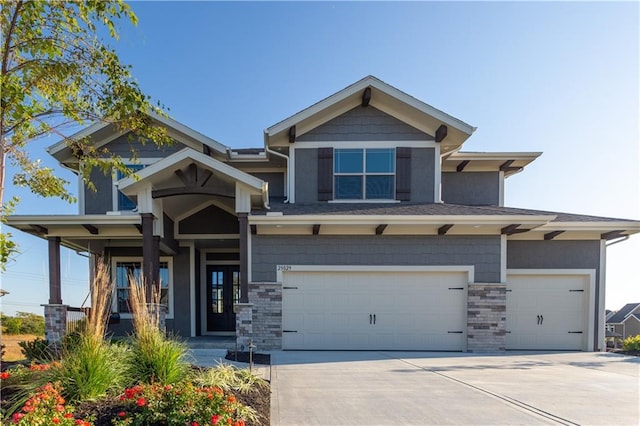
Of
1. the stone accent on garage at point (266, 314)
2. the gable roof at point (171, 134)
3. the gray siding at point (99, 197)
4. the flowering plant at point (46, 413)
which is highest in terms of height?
the gable roof at point (171, 134)

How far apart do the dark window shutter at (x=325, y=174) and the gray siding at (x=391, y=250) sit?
1.44 m

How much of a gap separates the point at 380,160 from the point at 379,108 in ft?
5.02

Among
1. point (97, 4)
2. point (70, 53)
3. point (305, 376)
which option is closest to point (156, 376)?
point (305, 376)

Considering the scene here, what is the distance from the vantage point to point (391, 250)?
28.5ft

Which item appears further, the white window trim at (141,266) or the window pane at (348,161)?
the white window trim at (141,266)

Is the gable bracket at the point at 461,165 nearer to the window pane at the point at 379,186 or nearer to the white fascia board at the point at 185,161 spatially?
the window pane at the point at 379,186

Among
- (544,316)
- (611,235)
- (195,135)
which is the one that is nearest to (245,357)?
(195,135)

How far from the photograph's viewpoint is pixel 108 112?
14.5 ft

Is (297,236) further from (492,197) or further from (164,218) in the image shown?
(492,197)

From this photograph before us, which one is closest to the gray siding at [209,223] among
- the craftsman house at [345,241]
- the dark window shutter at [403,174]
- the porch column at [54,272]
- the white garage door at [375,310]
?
the craftsman house at [345,241]

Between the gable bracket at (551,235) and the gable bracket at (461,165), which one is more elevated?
the gable bracket at (461,165)

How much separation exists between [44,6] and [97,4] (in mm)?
625

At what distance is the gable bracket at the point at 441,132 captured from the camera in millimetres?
9461

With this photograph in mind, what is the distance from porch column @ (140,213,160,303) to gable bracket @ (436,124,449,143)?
25.7ft
